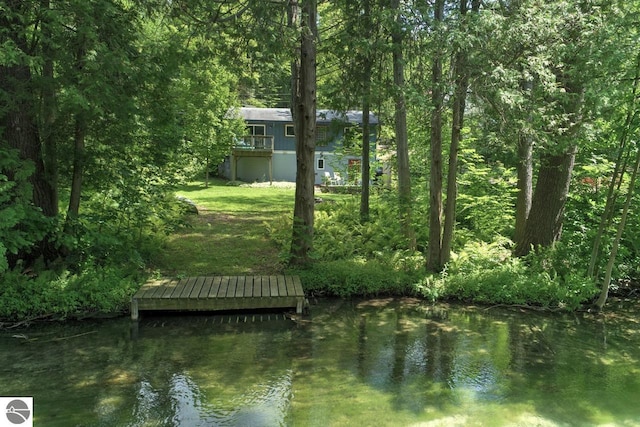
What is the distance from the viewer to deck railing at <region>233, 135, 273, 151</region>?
93.3 ft

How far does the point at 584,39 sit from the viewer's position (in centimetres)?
654

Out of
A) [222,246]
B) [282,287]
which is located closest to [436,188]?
[282,287]

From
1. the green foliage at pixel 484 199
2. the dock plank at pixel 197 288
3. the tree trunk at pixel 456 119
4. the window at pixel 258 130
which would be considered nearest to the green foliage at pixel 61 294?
the dock plank at pixel 197 288

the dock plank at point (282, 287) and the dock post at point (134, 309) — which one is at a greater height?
the dock plank at point (282, 287)

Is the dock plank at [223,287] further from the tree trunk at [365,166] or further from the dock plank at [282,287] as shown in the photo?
the tree trunk at [365,166]

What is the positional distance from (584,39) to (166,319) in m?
7.44

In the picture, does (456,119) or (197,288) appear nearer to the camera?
(197,288)

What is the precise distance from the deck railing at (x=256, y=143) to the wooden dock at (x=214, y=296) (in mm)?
21113

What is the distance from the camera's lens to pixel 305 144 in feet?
28.4

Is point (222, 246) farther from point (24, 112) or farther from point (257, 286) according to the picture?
point (24, 112)

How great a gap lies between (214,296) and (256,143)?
22.7 meters

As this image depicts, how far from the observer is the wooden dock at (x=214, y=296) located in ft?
23.8

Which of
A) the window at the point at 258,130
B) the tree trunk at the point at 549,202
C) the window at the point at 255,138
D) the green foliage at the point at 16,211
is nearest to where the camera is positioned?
the green foliage at the point at 16,211

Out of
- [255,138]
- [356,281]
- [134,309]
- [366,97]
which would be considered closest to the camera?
[134,309]
